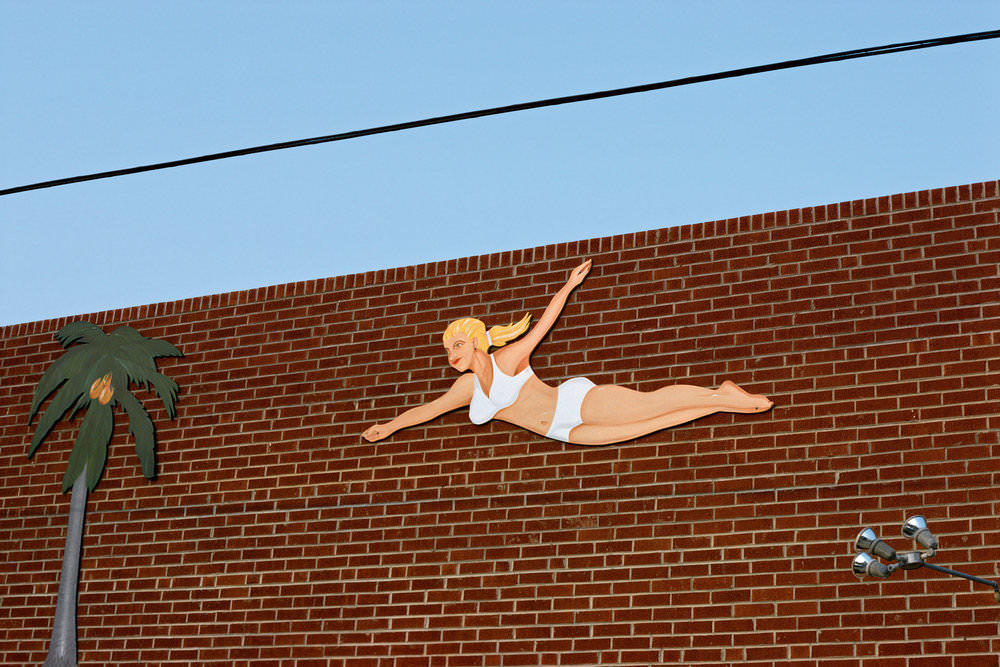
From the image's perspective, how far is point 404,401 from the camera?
1403 centimetres

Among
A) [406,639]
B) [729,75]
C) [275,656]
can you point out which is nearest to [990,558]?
[729,75]

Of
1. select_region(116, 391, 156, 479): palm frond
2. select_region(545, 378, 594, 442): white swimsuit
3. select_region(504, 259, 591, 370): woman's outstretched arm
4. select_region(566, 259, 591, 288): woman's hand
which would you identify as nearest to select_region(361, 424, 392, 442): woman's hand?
select_region(504, 259, 591, 370): woman's outstretched arm

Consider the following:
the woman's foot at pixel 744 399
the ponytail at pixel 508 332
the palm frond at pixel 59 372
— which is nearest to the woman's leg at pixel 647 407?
the woman's foot at pixel 744 399

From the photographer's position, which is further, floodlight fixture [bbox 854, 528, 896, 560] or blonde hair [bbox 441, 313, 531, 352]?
blonde hair [bbox 441, 313, 531, 352]

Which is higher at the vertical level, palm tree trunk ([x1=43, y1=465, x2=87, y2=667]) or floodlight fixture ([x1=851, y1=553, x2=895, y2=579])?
palm tree trunk ([x1=43, y1=465, x2=87, y2=667])

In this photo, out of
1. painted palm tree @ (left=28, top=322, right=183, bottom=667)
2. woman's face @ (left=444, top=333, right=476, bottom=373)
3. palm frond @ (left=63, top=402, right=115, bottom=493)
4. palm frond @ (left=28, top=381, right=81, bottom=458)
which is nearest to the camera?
woman's face @ (left=444, top=333, right=476, bottom=373)

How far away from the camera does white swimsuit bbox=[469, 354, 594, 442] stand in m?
13.2

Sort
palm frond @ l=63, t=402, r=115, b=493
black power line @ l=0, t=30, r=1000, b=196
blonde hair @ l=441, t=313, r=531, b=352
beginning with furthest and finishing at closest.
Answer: palm frond @ l=63, t=402, r=115, b=493
blonde hair @ l=441, t=313, r=531, b=352
black power line @ l=0, t=30, r=1000, b=196

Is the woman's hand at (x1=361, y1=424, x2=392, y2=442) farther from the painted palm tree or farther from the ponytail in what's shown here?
the painted palm tree

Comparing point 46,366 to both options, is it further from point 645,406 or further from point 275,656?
point 645,406

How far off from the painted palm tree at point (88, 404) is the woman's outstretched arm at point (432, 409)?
253 centimetres

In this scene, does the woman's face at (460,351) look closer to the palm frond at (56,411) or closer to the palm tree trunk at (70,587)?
the palm tree trunk at (70,587)

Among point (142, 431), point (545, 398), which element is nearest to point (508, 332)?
point (545, 398)

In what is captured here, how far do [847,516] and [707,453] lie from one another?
136cm
